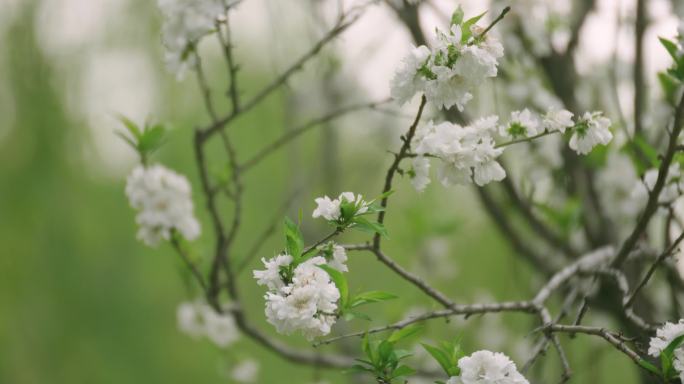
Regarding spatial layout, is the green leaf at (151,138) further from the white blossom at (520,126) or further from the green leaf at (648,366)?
the green leaf at (648,366)

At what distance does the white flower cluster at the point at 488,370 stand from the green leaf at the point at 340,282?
0.23 meters

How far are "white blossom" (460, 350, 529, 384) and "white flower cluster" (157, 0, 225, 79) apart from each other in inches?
36.0

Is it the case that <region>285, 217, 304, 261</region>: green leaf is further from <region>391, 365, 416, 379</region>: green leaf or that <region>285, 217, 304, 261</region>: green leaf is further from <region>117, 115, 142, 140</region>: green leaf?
<region>117, 115, 142, 140</region>: green leaf

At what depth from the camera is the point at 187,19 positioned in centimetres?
160

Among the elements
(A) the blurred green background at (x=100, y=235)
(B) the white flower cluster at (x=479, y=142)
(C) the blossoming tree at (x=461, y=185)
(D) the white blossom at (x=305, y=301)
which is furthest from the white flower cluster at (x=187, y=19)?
(A) the blurred green background at (x=100, y=235)

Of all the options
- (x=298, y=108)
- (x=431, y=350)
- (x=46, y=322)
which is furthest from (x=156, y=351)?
(x=431, y=350)

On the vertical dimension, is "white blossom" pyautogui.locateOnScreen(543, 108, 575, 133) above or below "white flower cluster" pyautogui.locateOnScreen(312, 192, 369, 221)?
above

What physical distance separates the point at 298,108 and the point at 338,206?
2.93 meters

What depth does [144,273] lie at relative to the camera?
8.66 meters

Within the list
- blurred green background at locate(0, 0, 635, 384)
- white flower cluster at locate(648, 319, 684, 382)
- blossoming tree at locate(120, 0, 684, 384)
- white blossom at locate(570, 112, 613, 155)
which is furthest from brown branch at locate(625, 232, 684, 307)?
blurred green background at locate(0, 0, 635, 384)

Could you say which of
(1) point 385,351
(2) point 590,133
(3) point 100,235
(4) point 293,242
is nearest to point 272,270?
(4) point 293,242

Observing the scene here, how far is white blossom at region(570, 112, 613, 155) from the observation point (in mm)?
1324

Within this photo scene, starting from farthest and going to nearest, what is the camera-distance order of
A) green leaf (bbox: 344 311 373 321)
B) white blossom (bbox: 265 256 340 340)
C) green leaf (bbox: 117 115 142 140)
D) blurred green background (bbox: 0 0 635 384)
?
blurred green background (bbox: 0 0 635 384) → green leaf (bbox: 117 115 142 140) → green leaf (bbox: 344 311 373 321) → white blossom (bbox: 265 256 340 340)

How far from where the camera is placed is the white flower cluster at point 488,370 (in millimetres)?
1161
